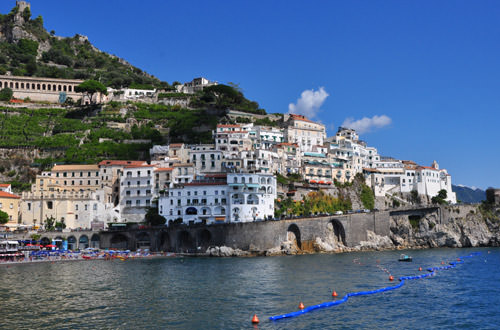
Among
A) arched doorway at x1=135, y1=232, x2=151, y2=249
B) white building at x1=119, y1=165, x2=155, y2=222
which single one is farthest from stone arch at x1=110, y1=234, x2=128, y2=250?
white building at x1=119, y1=165, x2=155, y2=222

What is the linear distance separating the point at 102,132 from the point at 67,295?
2439 inches

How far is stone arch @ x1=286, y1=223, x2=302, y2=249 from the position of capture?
71.5 metres

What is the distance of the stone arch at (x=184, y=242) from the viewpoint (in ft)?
238

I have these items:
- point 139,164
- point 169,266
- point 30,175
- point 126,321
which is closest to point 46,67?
point 30,175

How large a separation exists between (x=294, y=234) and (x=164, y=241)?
62.1 feet

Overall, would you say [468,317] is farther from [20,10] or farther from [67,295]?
[20,10]

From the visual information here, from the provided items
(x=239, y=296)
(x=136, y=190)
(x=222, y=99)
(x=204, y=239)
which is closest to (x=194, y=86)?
(x=222, y=99)

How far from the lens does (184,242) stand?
73.6 metres

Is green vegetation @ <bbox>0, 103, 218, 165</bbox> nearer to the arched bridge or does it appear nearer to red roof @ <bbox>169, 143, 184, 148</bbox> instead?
red roof @ <bbox>169, 143, 184, 148</bbox>

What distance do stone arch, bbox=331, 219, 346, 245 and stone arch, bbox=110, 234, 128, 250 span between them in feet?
101

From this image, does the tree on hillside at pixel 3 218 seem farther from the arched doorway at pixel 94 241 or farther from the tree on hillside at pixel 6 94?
the tree on hillside at pixel 6 94

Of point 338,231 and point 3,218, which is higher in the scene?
point 3,218

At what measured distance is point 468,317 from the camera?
3047 cm

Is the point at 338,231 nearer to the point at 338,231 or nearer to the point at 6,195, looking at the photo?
the point at 338,231
